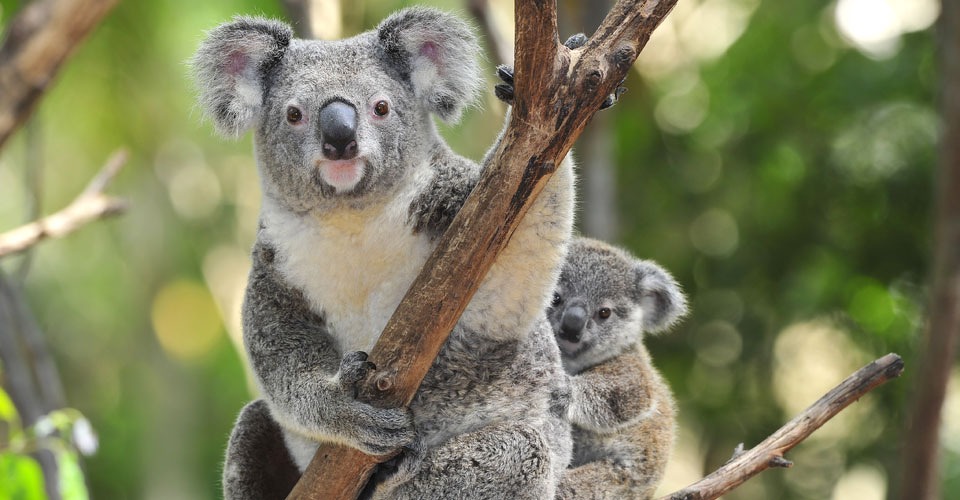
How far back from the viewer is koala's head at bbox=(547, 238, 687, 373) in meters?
4.37

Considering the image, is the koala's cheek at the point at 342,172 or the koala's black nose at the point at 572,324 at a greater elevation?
the koala's black nose at the point at 572,324

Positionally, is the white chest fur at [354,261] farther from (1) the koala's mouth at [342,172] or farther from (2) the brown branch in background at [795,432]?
(2) the brown branch in background at [795,432]

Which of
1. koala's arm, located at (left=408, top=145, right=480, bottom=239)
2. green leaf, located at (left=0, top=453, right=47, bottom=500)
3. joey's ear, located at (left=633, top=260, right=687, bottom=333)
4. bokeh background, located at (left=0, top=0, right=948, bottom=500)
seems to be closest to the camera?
koala's arm, located at (left=408, top=145, right=480, bottom=239)

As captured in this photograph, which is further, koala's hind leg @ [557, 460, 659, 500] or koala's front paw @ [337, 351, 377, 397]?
koala's hind leg @ [557, 460, 659, 500]

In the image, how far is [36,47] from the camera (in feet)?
10.3

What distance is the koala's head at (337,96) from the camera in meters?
3.16

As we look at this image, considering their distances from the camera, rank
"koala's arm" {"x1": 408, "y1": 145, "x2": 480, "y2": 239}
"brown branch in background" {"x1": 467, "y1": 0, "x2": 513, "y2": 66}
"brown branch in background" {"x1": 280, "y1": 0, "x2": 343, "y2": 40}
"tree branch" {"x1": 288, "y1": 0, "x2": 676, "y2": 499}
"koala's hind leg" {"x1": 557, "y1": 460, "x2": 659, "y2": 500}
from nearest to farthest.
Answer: "tree branch" {"x1": 288, "y1": 0, "x2": 676, "y2": 499} → "koala's arm" {"x1": 408, "y1": 145, "x2": 480, "y2": 239} → "koala's hind leg" {"x1": 557, "y1": 460, "x2": 659, "y2": 500} → "brown branch in background" {"x1": 280, "y1": 0, "x2": 343, "y2": 40} → "brown branch in background" {"x1": 467, "y1": 0, "x2": 513, "y2": 66}

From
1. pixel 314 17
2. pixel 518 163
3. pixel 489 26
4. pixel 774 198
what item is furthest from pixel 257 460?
pixel 774 198

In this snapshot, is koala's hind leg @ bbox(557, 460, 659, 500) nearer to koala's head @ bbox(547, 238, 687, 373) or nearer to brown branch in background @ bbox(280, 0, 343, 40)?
koala's head @ bbox(547, 238, 687, 373)

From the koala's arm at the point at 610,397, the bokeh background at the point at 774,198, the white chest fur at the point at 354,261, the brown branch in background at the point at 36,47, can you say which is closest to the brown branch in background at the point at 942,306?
the bokeh background at the point at 774,198

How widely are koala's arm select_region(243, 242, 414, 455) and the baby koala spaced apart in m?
1.05

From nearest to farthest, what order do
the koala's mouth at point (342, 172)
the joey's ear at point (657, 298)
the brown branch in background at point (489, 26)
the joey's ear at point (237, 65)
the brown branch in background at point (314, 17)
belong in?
the koala's mouth at point (342, 172) < the joey's ear at point (237, 65) < the joey's ear at point (657, 298) < the brown branch in background at point (314, 17) < the brown branch in background at point (489, 26)

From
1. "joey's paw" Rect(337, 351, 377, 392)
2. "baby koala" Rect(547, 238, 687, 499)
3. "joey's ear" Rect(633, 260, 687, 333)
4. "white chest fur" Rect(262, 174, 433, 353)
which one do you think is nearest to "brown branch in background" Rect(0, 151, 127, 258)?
A: "white chest fur" Rect(262, 174, 433, 353)

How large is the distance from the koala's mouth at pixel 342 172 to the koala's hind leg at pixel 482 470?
2.95 feet
